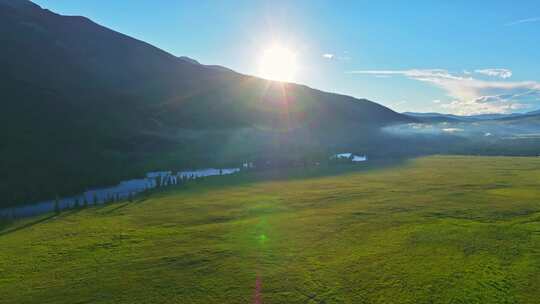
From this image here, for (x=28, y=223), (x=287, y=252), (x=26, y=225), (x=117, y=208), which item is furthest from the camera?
(x=117, y=208)

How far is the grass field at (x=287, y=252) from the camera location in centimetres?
2788

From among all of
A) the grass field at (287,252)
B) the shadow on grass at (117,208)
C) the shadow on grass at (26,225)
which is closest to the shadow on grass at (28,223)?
the shadow on grass at (26,225)

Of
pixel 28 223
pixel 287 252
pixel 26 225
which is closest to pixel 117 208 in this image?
pixel 28 223

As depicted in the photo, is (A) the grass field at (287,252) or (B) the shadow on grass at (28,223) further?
(B) the shadow on grass at (28,223)

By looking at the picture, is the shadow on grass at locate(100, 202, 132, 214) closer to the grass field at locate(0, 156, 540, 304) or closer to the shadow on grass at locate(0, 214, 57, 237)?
the grass field at locate(0, 156, 540, 304)

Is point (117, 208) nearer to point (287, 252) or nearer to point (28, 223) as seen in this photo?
point (28, 223)

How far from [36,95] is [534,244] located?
662 ft

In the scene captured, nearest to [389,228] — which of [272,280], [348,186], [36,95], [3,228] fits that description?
[272,280]

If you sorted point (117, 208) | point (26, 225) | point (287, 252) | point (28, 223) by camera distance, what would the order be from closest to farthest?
point (287, 252), point (26, 225), point (28, 223), point (117, 208)

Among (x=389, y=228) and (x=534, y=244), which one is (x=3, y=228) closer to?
(x=389, y=228)

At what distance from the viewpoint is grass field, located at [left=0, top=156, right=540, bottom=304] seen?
2788 cm

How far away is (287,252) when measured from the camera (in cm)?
3603

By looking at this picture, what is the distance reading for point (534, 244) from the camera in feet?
118

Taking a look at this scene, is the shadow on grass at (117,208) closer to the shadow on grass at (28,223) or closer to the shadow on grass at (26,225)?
the shadow on grass at (28,223)
